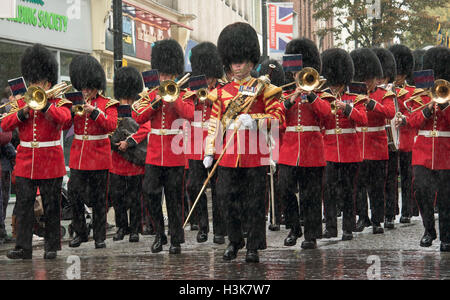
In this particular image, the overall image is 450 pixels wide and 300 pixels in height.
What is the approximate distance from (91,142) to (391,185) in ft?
12.3

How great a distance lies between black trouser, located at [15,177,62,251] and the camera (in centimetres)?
882

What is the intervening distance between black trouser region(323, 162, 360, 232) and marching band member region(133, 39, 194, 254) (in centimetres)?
170

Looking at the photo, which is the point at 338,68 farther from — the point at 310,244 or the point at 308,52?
the point at 310,244

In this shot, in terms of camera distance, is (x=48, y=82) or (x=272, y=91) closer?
(x=272, y=91)

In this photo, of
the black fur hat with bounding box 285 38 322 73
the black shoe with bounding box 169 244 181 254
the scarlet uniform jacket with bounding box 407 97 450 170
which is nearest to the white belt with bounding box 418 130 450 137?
the scarlet uniform jacket with bounding box 407 97 450 170

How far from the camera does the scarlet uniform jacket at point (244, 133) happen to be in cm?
812

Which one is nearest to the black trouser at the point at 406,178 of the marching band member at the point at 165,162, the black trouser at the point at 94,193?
the marching band member at the point at 165,162

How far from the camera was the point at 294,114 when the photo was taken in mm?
9359

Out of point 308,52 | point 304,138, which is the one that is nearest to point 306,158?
point 304,138

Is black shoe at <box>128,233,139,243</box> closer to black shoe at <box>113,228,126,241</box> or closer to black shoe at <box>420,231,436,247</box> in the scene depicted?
black shoe at <box>113,228,126,241</box>

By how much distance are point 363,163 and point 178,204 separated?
103 inches

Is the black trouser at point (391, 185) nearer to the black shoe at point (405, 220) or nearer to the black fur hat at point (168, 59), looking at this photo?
the black shoe at point (405, 220)
